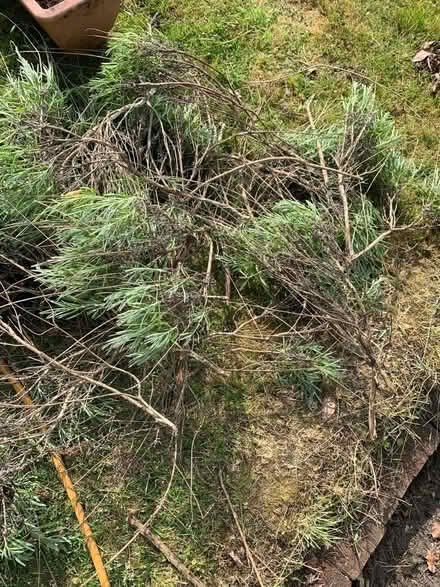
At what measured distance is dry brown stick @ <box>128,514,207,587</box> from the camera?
2414 millimetres

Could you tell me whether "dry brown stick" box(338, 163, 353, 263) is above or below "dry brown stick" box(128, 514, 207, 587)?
above

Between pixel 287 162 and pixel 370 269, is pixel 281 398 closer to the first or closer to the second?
pixel 370 269

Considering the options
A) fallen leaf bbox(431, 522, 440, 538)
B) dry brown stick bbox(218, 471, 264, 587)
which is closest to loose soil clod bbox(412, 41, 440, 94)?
fallen leaf bbox(431, 522, 440, 538)

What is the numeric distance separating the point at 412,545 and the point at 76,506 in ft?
5.09

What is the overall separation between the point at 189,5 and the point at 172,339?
184cm

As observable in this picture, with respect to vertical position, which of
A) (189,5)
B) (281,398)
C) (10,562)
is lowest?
(10,562)

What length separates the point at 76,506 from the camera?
2402mm

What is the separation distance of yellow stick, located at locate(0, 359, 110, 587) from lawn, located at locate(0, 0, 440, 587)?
5 centimetres

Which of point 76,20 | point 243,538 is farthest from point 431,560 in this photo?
point 76,20

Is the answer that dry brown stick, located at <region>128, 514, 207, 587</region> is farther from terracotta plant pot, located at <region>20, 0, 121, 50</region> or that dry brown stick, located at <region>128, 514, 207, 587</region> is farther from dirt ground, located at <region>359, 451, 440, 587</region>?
terracotta plant pot, located at <region>20, 0, 121, 50</region>

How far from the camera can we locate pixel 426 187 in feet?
9.49

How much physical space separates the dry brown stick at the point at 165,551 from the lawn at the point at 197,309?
3 centimetres

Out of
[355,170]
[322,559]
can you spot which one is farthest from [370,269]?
[322,559]

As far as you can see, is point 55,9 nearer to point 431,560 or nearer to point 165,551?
point 165,551
